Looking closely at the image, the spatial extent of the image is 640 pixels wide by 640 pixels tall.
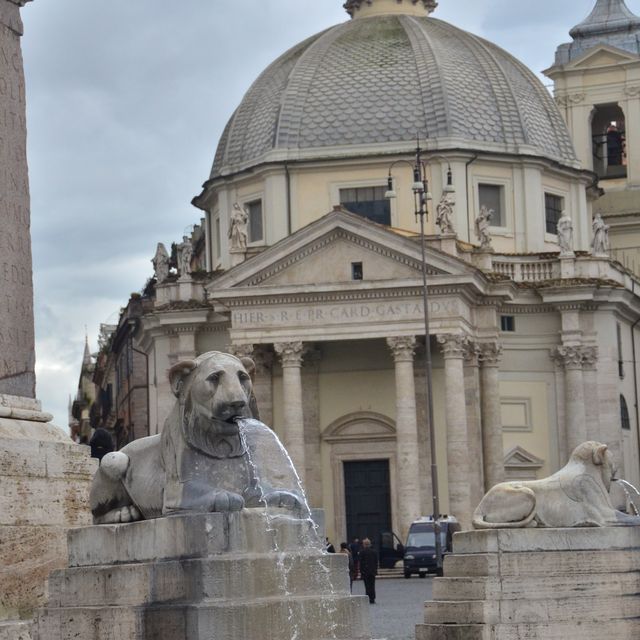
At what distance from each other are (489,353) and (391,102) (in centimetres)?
981

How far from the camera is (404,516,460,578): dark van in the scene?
201ft

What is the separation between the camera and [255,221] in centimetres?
7944

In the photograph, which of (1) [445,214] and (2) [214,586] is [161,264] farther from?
(2) [214,586]

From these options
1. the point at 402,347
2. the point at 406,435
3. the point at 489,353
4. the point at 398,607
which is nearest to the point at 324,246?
the point at 402,347

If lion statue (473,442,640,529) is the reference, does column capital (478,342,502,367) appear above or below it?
above

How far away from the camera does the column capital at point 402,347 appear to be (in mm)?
71500

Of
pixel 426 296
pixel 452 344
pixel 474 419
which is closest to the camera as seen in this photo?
pixel 426 296

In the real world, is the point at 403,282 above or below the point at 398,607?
above

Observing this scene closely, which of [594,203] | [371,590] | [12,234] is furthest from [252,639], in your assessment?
[594,203]

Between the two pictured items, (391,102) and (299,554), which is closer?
(299,554)

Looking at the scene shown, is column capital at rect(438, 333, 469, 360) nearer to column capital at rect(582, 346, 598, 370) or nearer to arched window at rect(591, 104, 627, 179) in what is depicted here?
column capital at rect(582, 346, 598, 370)

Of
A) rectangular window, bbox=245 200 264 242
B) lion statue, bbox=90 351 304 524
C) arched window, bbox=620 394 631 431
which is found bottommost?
lion statue, bbox=90 351 304 524

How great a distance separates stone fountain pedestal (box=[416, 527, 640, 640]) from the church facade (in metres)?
50.8

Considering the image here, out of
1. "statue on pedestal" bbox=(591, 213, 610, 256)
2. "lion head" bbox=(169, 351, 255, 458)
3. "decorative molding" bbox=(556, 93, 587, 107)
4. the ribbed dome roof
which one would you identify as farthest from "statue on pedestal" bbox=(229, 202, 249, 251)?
"lion head" bbox=(169, 351, 255, 458)
